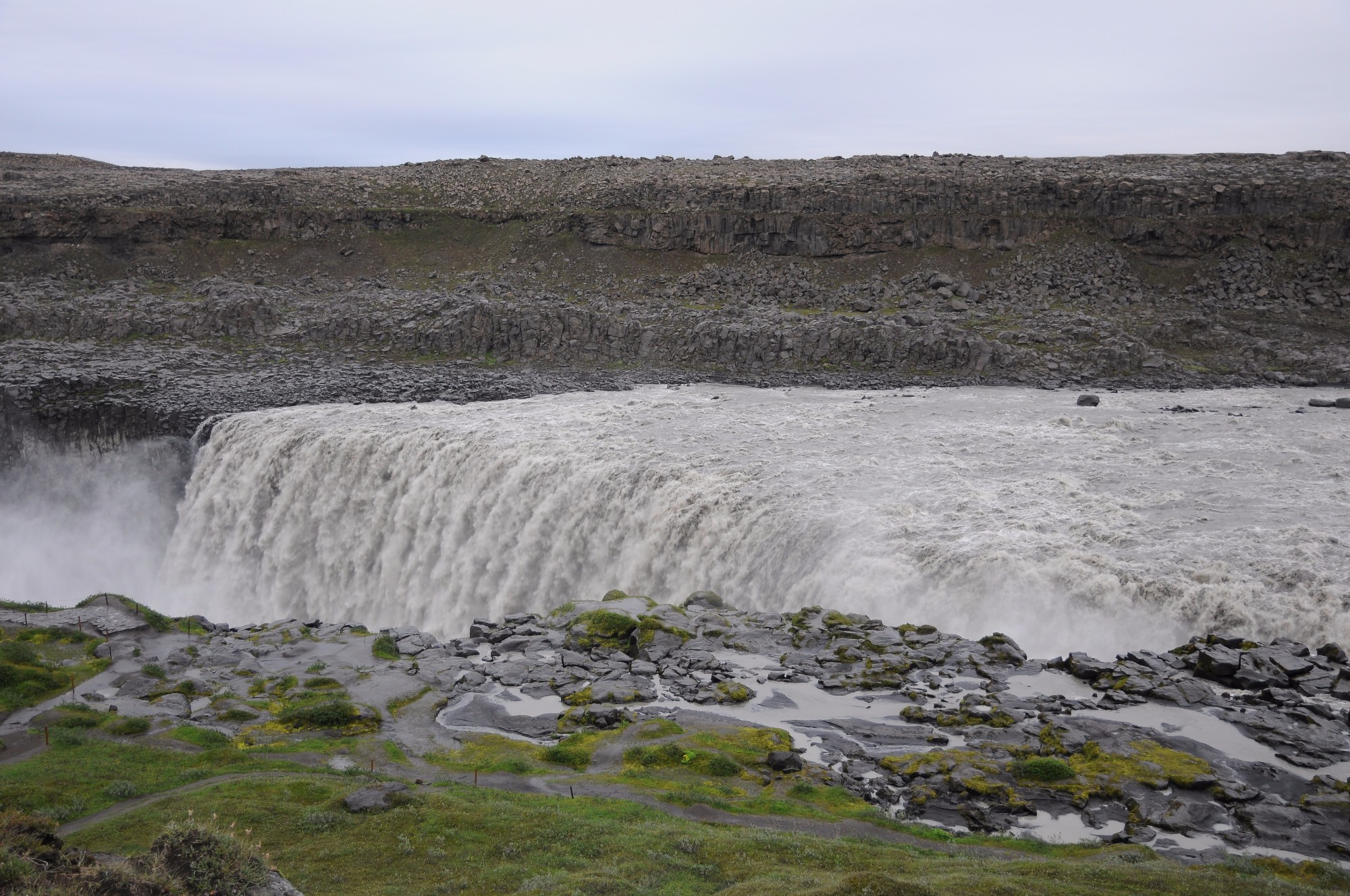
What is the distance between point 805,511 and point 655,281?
49.0m

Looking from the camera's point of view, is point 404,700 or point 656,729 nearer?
point 656,729

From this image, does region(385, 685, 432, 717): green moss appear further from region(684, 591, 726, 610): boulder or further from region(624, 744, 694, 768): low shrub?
region(684, 591, 726, 610): boulder

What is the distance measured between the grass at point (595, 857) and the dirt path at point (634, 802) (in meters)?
0.39

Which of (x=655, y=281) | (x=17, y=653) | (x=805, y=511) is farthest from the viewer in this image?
(x=655, y=281)

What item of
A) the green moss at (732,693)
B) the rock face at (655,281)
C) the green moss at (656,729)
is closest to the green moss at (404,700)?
the green moss at (656,729)

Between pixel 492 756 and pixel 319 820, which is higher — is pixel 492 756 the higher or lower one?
the lower one

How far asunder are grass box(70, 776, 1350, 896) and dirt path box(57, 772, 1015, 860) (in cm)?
39

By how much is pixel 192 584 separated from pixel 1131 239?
224 feet

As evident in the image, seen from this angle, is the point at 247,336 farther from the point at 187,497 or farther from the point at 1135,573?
the point at 1135,573

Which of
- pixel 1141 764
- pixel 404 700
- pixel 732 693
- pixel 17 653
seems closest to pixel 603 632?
pixel 732 693

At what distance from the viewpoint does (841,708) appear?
2108 cm

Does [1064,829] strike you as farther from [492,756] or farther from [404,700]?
[404,700]

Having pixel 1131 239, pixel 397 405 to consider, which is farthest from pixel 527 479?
pixel 1131 239

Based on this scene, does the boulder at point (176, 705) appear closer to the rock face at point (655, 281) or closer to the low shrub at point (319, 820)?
the low shrub at point (319, 820)
